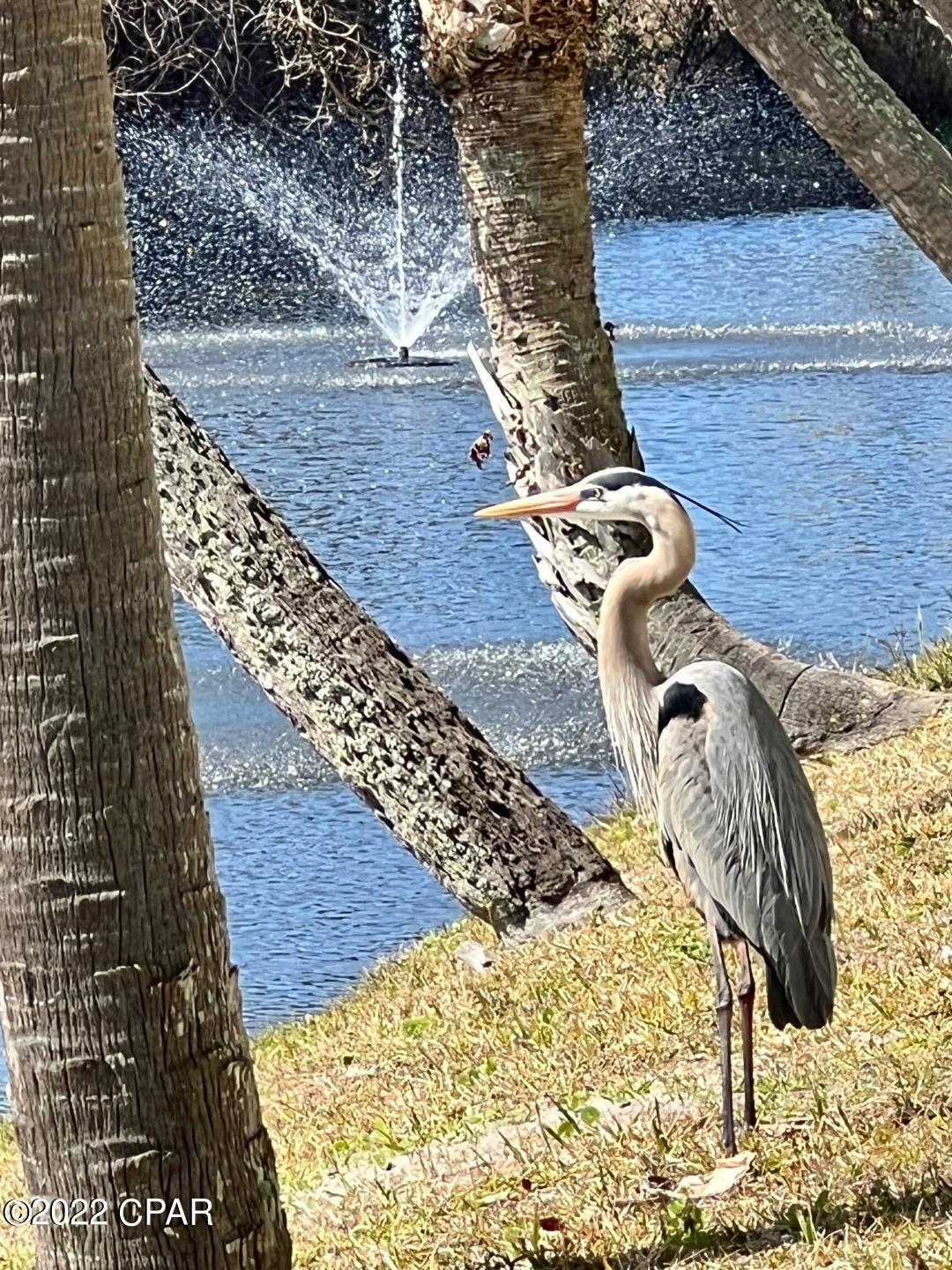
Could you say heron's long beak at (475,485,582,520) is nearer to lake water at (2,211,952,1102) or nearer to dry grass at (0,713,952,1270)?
dry grass at (0,713,952,1270)

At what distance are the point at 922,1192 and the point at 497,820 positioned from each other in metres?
2.50

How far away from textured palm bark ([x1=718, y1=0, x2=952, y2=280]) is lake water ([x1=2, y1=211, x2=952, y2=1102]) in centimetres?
266

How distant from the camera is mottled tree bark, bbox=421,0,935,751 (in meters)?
5.62

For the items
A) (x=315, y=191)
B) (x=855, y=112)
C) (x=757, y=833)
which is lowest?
(x=315, y=191)

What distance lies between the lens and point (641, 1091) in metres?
3.79

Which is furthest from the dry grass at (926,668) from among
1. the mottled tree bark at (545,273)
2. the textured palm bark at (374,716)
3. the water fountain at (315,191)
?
the water fountain at (315,191)

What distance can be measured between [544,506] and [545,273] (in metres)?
1.98

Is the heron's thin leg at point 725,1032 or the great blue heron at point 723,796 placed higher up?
the great blue heron at point 723,796

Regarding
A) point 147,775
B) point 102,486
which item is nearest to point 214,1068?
point 147,775

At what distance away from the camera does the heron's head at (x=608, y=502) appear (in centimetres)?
378

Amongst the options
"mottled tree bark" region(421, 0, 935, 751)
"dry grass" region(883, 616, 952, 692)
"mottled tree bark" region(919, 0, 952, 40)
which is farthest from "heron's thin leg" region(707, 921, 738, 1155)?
"dry grass" region(883, 616, 952, 692)

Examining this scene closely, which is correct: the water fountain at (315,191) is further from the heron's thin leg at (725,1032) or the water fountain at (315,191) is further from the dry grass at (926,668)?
the heron's thin leg at (725,1032)

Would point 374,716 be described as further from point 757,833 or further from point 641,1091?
point 757,833

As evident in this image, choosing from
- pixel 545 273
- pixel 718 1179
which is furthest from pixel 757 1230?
pixel 545 273
